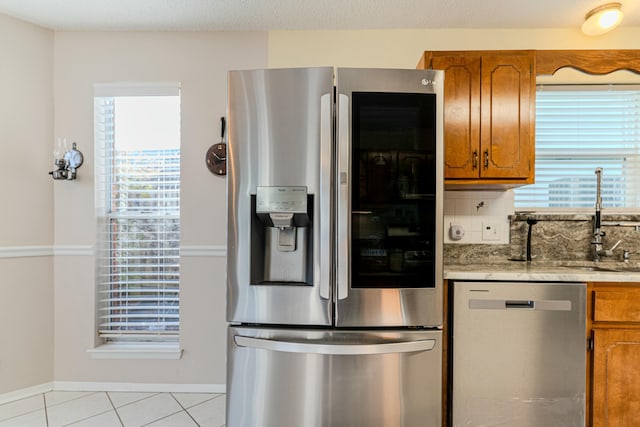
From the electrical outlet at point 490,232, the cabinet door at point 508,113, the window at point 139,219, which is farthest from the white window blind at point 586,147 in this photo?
the window at point 139,219

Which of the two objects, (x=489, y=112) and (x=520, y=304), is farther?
(x=489, y=112)

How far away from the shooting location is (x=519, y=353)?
163 centimetres

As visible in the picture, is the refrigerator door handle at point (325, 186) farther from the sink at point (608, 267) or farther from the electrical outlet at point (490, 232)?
the sink at point (608, 267)

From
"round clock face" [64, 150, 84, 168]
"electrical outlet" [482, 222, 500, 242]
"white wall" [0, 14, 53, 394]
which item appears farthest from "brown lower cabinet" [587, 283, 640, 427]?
"white wall" [0, 14, 53, 394]

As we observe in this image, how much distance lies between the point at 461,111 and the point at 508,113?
0.84 ft

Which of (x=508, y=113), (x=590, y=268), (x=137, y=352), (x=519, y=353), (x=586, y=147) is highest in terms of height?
(x=508, y=113)

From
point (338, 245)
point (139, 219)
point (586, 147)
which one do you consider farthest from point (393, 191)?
point (139, 219)

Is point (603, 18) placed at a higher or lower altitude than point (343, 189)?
higher

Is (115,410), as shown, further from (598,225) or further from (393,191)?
(598,225)

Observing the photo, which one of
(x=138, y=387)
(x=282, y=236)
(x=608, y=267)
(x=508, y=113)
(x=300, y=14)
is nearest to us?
(x=282, y=236)

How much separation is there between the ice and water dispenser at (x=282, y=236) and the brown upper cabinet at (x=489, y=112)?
3.00 feet

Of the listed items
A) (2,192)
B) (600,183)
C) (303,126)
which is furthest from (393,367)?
(2,192)

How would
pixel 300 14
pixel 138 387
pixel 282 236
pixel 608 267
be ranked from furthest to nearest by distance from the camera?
pixel 138 387 → pixel 300 14 → pixel 608 267 → pixel 282 236

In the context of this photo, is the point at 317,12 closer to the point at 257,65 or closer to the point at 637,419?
the point at 257,65
